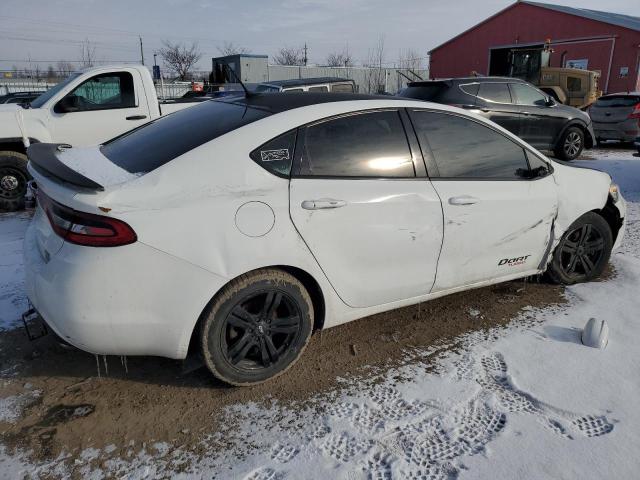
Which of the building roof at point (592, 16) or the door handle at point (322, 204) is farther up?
the building roof at point (592, 16)

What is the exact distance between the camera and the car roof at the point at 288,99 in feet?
9.59

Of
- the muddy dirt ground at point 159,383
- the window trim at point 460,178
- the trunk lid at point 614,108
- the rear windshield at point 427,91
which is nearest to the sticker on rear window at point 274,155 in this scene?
the window trim at point 460,178

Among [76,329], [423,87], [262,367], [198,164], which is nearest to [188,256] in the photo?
[198,164]

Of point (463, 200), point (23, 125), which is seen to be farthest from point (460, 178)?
point (23, 125)

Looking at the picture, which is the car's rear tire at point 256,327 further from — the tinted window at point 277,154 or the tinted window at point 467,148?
the tinted window at point 467,148

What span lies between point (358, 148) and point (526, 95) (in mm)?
8323

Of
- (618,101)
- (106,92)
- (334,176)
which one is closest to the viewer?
(334,176)

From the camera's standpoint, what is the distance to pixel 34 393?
2727 millimetres

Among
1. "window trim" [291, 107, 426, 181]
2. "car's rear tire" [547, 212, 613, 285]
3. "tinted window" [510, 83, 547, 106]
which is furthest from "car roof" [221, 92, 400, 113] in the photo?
"tinted window" [510, 83, 547, 106]

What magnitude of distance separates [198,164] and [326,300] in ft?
3.50

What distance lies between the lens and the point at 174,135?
114 inches

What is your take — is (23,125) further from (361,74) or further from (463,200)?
(361,74)

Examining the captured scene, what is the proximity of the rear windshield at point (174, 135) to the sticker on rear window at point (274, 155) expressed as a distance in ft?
0.79

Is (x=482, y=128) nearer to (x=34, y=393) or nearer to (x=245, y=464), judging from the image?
(x=245, y=464)
